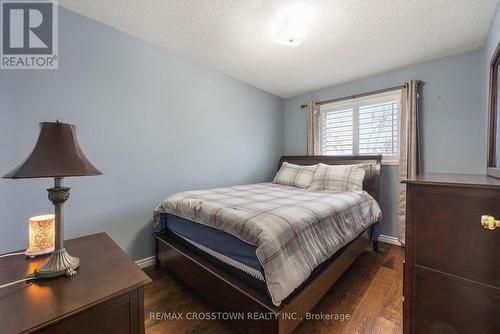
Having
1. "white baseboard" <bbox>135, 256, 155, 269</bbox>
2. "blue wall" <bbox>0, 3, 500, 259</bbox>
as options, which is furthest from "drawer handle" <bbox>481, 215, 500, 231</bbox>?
"white baseboard" <bbox>135, 256, 155, 269</bbox>

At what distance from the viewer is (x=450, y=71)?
243 cm

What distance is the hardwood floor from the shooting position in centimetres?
139

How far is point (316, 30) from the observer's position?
197 centimetres

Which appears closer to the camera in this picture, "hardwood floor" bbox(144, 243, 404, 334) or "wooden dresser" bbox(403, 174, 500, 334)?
"wooden dresser" bbox(403, 174, 500, 334)

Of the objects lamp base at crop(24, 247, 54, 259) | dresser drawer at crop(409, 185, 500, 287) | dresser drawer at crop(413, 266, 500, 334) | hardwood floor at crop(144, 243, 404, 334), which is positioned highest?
dresser drawer at crop(409, 185, 500, 287)

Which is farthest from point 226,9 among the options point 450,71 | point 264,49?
point 450,71

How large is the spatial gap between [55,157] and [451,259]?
5.71ft

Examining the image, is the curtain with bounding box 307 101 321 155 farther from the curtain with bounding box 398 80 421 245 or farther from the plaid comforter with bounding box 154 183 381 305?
the plaid comforter with bounding box 154 183 381 305

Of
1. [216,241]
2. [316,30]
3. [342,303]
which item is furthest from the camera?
[316,30]

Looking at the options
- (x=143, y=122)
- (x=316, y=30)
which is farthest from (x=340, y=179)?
(x=143, y=122)

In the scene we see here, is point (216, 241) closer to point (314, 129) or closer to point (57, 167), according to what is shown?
point (57, 167)

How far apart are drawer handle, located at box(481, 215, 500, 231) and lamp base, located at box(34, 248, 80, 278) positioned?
1.67m

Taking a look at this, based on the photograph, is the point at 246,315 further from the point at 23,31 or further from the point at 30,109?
the point at 23,31

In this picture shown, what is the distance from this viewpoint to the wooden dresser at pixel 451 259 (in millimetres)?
869
